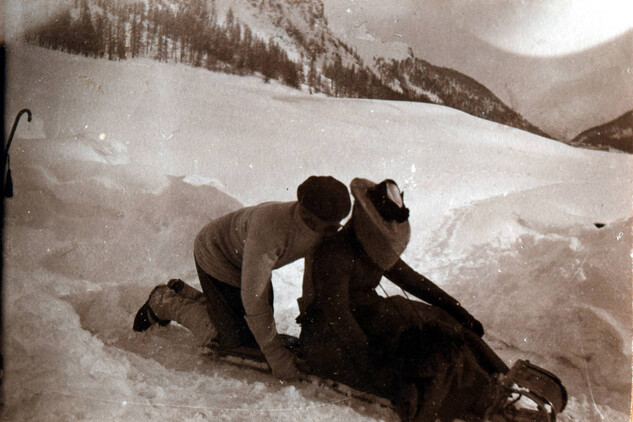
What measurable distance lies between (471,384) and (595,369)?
1.54ft

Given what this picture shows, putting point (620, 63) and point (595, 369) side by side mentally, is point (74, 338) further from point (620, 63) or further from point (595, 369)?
point (620, 63)

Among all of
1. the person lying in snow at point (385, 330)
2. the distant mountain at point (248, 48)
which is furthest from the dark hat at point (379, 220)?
the distant mountain at point (248, 48)

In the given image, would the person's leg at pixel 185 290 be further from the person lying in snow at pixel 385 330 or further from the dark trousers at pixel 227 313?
the person lying in snow at pixel 385 330

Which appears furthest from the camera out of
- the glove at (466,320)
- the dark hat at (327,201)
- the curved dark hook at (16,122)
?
the curved dark hook at (16,122)

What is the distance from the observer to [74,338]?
4.43ft

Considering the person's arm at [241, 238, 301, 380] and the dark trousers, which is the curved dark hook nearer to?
the dark trousers

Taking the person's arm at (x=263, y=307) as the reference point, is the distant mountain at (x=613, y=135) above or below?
above

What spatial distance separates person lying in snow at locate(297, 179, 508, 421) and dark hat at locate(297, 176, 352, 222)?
0.16 feet

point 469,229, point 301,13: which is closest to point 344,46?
point 301,13

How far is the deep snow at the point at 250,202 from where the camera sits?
1349 millimetres

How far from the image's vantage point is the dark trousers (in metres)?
1.35

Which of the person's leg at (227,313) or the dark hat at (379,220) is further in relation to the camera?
the person's leg at (227,313)

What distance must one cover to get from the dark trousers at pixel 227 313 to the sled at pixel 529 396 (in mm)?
712

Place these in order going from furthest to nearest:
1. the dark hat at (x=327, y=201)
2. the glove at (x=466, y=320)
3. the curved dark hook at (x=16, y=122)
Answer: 1. the curved dark hook at (x=16, y=122)
2. the glove at (x=466, y=320)
3. the dark hat at (x=327, y=201)
